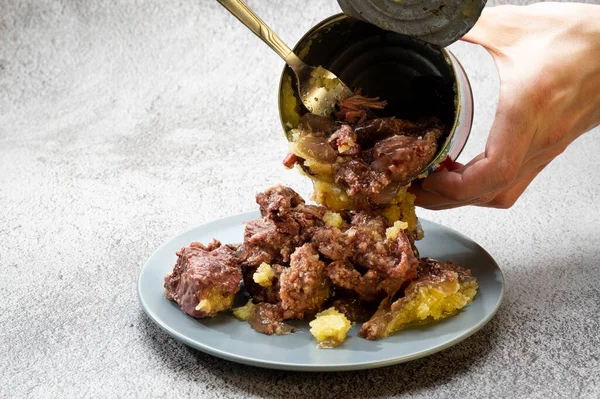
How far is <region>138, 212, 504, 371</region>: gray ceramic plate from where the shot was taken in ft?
6.10

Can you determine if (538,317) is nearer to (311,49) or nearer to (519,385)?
(519,385)

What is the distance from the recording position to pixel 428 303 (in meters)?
2.04

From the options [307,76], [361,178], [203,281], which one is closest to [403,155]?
[361,178]

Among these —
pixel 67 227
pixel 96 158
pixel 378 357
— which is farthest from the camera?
pixel 96 158

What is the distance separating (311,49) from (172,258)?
0.70 meters

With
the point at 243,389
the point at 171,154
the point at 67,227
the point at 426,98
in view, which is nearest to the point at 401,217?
the point at 426,98

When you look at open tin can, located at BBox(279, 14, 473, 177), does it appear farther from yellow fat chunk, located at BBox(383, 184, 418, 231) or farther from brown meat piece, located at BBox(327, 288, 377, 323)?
brown meat piece, located at BBox(327, 288, 377, 323)

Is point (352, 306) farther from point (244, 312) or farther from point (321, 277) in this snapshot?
point (244, 312)

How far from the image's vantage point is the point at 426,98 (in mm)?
2291

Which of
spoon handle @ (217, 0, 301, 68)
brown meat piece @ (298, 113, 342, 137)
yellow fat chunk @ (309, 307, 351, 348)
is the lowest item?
yellow fat chunk @ (309, 307, 351, 348)

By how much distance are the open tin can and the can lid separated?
13 cm

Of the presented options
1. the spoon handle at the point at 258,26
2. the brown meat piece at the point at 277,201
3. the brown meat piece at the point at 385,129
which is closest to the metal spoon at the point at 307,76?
the spoon handle at the point at 258,26

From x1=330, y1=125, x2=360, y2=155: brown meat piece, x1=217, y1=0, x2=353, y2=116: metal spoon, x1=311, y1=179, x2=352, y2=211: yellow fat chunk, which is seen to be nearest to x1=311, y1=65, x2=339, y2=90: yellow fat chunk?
x1=217, y1=0, x2=353, y2=116: metal spoon

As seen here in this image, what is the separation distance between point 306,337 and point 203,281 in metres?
0.29
